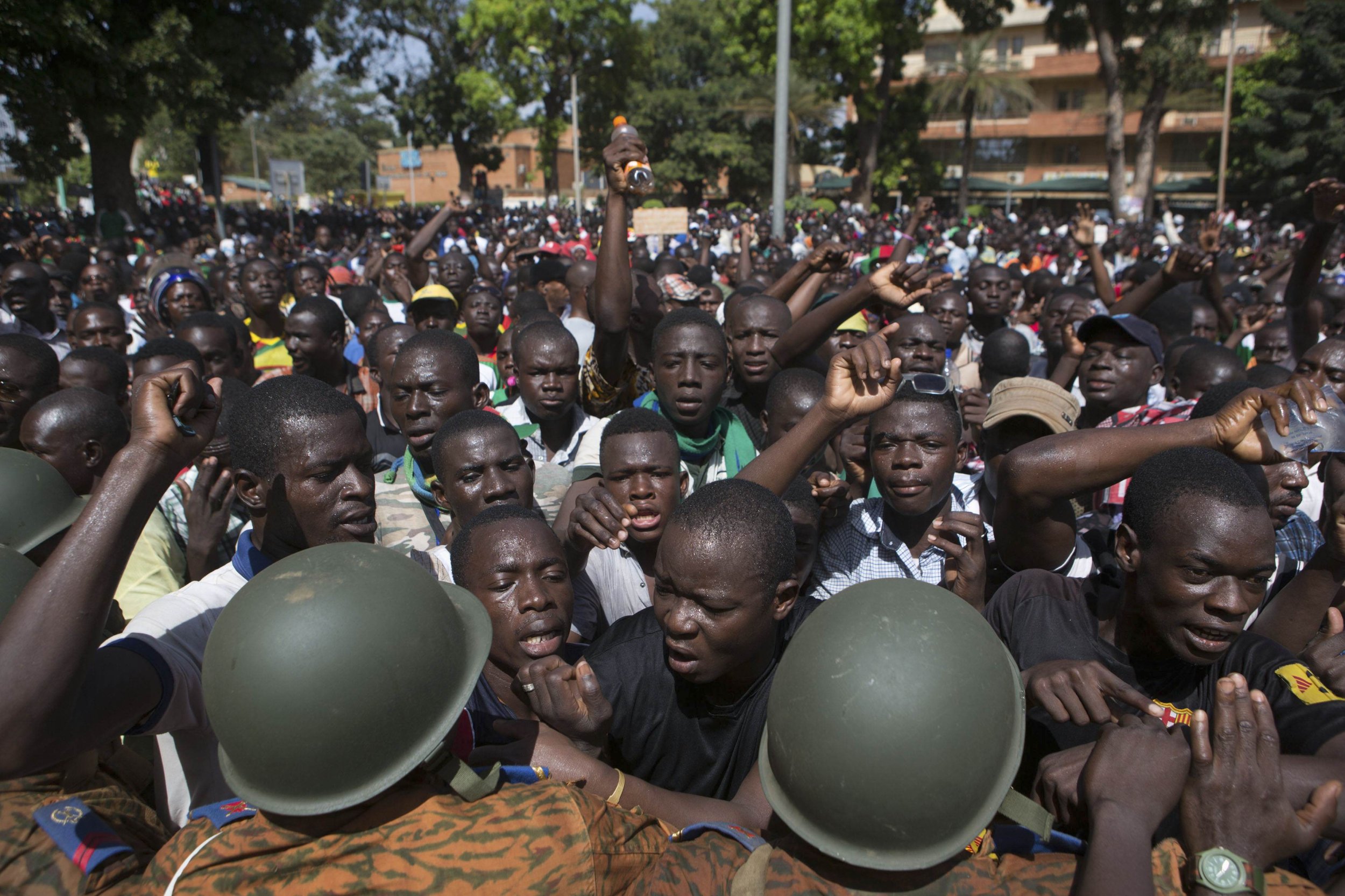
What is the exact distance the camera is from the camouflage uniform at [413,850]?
149 centimetres

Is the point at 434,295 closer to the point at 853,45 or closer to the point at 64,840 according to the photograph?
the point at 64,840

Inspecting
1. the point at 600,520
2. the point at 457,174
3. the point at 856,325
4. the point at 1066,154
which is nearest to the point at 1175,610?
the point at 600,520

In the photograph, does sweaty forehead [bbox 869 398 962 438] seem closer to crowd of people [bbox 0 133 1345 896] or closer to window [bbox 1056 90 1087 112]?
crowd of people [bbox 0 133 1345 896]

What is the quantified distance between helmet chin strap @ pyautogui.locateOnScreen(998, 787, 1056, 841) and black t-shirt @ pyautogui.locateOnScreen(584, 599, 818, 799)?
2.55 feet

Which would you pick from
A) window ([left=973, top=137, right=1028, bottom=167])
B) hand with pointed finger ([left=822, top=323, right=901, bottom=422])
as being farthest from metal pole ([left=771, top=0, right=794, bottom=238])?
window ([left=973, top=137, right=1028, bottom=167])

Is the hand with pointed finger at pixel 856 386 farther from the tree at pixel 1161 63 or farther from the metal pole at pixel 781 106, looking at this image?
the tree at pixel 1161 63

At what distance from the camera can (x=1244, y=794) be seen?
5.15 feet

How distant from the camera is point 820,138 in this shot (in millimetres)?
47219

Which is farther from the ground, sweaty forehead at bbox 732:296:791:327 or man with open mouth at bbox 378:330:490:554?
sweaty forehead at bbox 732:296:791:327

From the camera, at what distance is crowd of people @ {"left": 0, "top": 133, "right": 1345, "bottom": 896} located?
4.88 ft

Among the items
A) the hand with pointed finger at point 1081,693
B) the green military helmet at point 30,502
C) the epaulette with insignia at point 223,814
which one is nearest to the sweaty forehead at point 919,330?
the hand with pointed finger at point 1081,693

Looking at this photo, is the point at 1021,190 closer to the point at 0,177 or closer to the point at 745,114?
the point at 745,114

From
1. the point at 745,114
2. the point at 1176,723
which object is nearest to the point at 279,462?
the point at 1176,723

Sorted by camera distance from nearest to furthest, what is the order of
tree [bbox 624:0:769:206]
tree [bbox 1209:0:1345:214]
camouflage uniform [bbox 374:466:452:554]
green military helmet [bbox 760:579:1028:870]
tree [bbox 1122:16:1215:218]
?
green military helmet [bbox 760:579:1028:870] → camouflage uniform [bbox 374:466:452:554] → tree [bbox 1122:16:1215:218] → tree [bbox 1209:0:1345:214] → tree [bbox 624:0:769:206]
